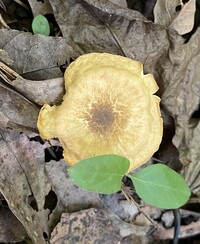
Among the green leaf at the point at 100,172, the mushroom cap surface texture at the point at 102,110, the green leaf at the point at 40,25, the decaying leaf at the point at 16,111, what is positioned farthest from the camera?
the green leaf at the point at 40,25

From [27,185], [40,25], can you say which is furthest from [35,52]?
[27,185]

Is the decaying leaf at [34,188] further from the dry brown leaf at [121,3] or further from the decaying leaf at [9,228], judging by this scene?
the dry brown leaf at [121,3]

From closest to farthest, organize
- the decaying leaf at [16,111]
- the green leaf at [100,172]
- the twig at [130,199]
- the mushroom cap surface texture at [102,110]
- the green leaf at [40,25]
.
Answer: the green leaf at [100,172], the mushroom cap surface texture at [102,110], the decaying leaf at [16,111], the green leaf at [40,25], the twig at [130,199]

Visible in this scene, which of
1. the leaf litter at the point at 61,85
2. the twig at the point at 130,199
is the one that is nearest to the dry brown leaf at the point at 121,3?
the leaf litter at the point at 61,85

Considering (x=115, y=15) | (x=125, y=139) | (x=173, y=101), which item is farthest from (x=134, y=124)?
(x=115, y=15)

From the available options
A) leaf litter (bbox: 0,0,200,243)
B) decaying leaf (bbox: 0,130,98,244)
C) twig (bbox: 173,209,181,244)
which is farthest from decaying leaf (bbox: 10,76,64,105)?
twig (bbox: 173,209,181,244)

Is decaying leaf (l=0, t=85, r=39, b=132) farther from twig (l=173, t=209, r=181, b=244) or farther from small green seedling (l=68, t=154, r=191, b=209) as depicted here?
twig (l=173, t=209, r=181, b=244)
